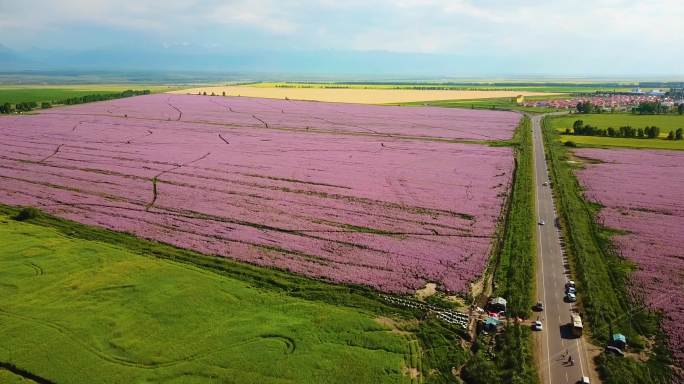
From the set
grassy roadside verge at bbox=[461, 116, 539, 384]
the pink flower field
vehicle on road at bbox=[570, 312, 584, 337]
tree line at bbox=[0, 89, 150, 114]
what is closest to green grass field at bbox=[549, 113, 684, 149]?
the pink flower field

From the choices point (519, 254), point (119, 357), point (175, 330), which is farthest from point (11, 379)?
point (519, 254)

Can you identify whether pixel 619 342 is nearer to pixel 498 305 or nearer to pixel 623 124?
pixel 498 305

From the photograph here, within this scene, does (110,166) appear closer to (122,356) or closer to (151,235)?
(151,235)

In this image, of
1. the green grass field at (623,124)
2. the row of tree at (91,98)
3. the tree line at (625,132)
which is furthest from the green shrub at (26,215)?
the row of tree at (91,98)

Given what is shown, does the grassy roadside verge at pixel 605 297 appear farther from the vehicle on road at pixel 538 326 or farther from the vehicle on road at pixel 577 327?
the vehicle on road at pixel 538 326

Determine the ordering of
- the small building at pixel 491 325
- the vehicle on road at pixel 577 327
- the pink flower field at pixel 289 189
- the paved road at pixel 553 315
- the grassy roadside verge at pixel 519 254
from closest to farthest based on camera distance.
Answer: the paved road at pixel 553 315
the vehicle on road at pixel 577 327
the small building at pixel 491 325
the grassy roadside verge at pixel 519 254
the pink flower field at pixel 289 189

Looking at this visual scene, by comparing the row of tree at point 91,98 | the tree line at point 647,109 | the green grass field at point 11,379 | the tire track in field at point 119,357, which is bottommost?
the green grass field at point 11,379

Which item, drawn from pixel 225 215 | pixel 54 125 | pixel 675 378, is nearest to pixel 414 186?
pixel 225 215
